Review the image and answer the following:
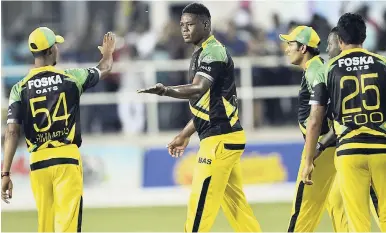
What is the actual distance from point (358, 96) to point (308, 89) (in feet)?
Answer: 3.99

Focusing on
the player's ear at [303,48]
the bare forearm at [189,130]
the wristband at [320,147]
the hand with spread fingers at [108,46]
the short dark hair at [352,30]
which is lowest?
the wristband at [320,147]

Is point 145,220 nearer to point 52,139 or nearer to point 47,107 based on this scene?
point 52,139

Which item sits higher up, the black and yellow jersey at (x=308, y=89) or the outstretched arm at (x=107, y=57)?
the outstretched arm at (x=107, y=57)

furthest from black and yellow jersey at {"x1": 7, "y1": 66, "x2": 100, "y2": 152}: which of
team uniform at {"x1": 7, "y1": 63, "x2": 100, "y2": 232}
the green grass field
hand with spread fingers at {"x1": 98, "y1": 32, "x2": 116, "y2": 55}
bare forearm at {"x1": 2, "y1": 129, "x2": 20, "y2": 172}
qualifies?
the green grass field

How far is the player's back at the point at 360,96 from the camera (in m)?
8.33

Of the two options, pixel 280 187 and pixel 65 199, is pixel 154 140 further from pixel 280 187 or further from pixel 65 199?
pixel 65 199

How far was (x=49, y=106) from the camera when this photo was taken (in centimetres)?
901

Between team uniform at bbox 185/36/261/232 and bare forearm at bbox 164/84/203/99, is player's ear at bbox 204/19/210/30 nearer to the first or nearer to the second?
team uniform at bbox 185/36/261/232


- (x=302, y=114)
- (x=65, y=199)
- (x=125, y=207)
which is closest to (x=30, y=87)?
(x=65, y=199)

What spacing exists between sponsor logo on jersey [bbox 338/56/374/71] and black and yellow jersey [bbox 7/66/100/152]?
250 cm

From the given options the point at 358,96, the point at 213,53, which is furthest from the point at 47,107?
the point at 358,96

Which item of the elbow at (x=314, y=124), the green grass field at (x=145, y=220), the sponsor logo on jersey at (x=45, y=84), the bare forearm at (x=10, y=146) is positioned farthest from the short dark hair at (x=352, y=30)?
the green grass field at (x=145, y=220)

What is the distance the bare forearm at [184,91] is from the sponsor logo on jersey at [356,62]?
1.28 metres

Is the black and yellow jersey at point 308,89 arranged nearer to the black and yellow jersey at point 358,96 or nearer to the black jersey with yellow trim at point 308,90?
the black jersey with yellow trim at point 308,90
